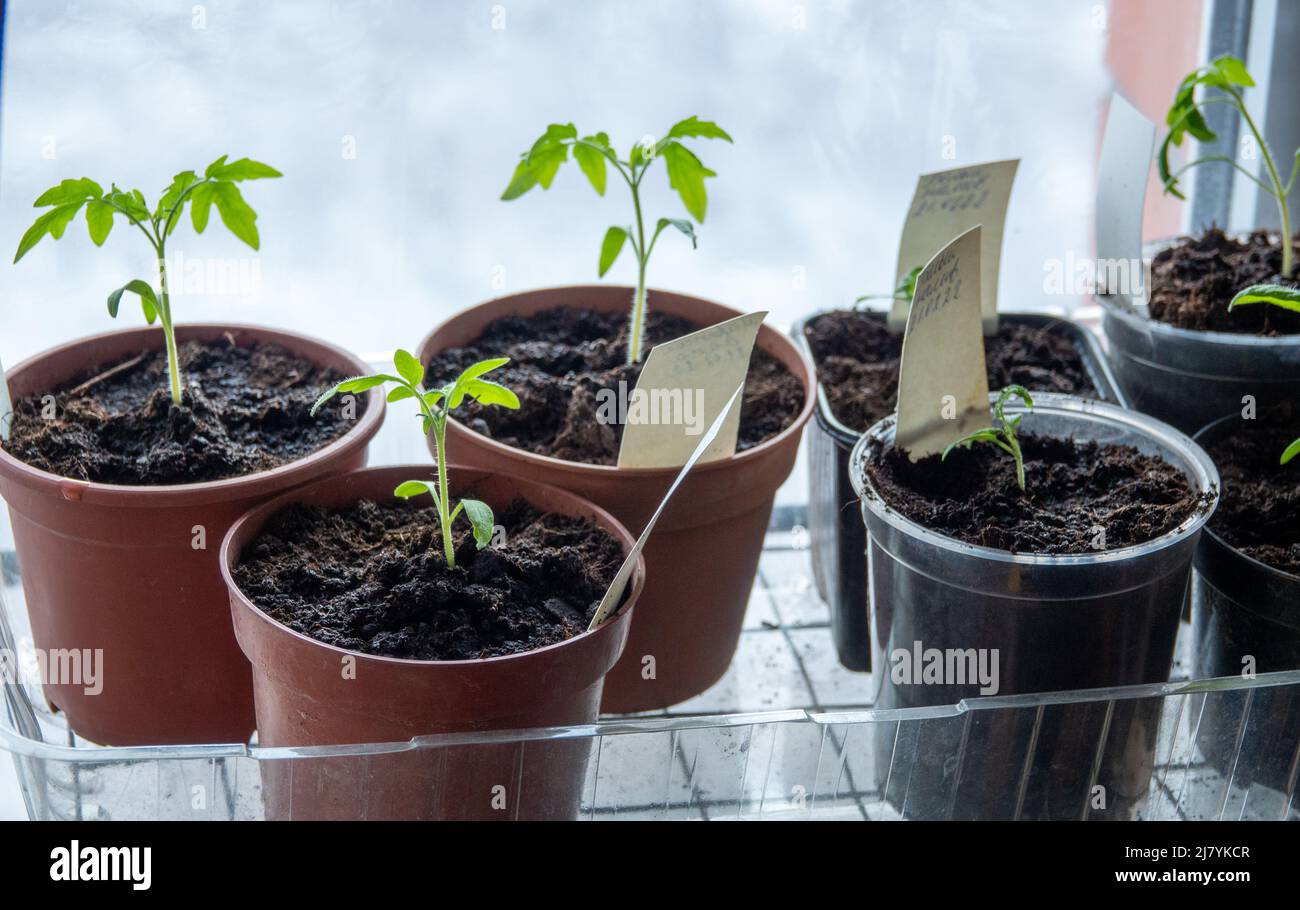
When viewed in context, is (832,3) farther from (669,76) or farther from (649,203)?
(649,203)

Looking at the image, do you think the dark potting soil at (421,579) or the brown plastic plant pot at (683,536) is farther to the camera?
the brown plastic plant pot at (683,536)

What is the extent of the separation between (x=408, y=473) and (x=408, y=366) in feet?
0.67

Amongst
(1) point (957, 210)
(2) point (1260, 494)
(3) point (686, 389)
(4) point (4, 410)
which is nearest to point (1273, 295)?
(2) point (1260, 494)

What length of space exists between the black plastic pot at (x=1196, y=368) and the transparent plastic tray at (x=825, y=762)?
0.40 metres

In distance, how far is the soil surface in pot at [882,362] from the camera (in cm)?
141

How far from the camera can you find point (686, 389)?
1152 millimetres

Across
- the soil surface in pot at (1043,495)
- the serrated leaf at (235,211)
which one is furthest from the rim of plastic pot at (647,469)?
the serrated leaf at (235,211)

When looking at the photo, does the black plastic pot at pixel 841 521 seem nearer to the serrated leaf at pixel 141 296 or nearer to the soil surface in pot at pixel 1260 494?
the soil surface in pot at pixel 1260 494

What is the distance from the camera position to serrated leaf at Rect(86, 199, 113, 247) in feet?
3.76

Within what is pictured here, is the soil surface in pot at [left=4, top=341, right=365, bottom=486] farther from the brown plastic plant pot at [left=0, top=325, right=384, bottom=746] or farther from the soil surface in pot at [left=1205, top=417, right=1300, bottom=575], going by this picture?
the soil surface in pot at [left=1205, top=417, right=1300, bottom=575]

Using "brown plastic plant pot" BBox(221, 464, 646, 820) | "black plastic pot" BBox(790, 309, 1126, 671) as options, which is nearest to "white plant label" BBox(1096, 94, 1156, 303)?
"black plastic pot" BBox(790, 309, 1126, 671)

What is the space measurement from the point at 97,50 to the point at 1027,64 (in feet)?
4.02

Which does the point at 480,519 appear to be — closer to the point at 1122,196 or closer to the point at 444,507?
the point at 444,507

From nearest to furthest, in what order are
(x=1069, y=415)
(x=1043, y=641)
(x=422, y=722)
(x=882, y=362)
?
(x=422, y=722)
(x=1043, y=641)
(x=1069, y=415)
(x=882, y=362)
